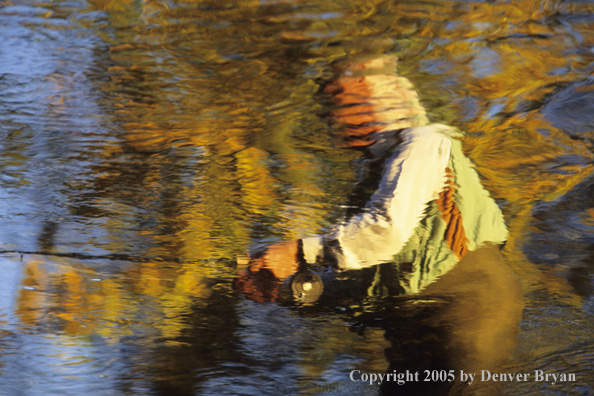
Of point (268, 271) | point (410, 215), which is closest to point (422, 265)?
point (410, 215)

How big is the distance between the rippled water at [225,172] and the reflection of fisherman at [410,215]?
0.07 metres

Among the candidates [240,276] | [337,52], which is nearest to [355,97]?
[337,52]

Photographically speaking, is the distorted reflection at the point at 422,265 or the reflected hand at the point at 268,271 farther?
the reflected hand at the point at 268,271

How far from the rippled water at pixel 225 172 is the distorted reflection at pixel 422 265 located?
0.16ft

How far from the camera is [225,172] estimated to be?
1.58m

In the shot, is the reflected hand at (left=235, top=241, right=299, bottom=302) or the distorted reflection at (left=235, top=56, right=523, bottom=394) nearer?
the distorted reflection at (left=235, top=56, right=523, bottom=394)

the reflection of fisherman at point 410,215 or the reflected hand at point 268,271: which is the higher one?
the reflection of fisherman at point 410,215

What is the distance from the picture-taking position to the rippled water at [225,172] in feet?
3.94

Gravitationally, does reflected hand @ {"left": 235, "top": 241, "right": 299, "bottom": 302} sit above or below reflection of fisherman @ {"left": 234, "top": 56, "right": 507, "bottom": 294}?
below

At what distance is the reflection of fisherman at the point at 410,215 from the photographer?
4.14 ft

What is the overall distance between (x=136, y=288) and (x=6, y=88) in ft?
2.51

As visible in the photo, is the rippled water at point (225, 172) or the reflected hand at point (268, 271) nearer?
the rippled water at point (225, 172)

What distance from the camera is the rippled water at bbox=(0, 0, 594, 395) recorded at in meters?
1.20

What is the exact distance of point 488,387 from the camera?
1105mm
